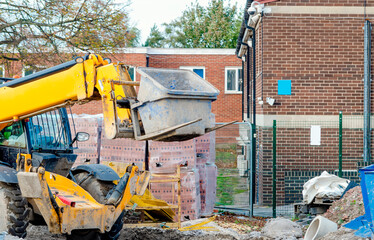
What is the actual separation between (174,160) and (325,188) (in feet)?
11.0

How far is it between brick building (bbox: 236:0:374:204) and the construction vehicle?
7.14 meters

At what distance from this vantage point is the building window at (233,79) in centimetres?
2833

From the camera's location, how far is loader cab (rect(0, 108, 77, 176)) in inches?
293

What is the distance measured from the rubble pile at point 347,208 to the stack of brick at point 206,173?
3.06 m

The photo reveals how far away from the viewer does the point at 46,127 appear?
7.96 metres

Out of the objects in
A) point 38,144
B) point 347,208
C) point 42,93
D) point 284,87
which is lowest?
point 347,208

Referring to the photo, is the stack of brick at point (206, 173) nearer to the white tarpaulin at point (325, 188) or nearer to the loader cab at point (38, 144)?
the white tarpaulin at point (325, 188)

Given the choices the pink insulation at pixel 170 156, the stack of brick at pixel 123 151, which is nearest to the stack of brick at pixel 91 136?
the stack of brick at pixel 123 151

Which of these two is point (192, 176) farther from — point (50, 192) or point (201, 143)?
point (50, 192)

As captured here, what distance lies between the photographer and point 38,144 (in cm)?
763

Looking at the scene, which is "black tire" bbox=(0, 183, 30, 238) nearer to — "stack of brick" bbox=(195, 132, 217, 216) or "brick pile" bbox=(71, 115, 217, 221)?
"brick pile" bbox=(71, 115, 217, 221)

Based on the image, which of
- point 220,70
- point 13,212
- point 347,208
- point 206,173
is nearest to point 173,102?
point 13,212

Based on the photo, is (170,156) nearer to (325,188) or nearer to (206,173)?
(206,173)

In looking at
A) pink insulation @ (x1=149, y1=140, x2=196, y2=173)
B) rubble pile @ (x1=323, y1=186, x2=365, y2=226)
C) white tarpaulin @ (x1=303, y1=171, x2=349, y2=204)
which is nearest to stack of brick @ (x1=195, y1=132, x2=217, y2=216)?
pink insulation @ (x1=149, y1=140, x2=196, y2=173)
